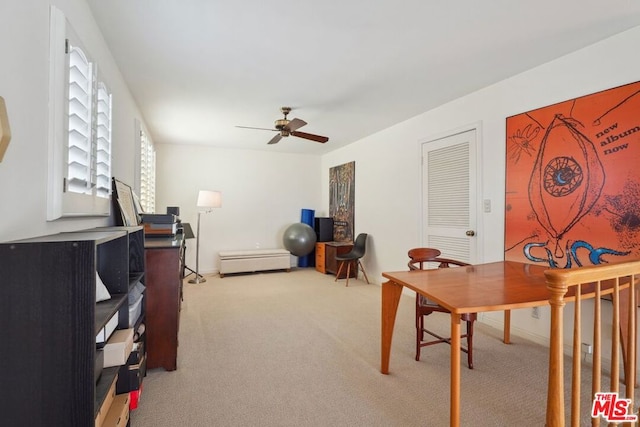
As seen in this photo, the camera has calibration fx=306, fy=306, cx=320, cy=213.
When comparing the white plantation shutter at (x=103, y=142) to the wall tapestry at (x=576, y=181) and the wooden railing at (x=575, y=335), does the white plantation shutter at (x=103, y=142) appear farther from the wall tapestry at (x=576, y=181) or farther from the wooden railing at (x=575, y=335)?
the wall tapestry at (x=576, y=181)

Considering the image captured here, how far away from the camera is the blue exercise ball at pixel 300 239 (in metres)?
6.02

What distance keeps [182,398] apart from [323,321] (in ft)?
5.46

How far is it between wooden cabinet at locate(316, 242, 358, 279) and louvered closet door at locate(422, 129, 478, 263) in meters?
1.74

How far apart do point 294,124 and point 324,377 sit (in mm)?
2543

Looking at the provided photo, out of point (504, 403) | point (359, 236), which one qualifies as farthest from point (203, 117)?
point (504, 403)

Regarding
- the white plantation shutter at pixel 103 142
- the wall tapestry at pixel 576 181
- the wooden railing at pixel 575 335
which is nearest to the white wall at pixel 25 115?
the white plantation shutter at pixel 103 142

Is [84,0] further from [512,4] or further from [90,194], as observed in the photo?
[512,4]

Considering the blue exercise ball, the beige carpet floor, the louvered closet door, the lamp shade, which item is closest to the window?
the beige carpet floor

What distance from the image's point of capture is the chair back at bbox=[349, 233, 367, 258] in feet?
16.7

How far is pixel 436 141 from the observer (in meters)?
3.87

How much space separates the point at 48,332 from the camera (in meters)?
0.89

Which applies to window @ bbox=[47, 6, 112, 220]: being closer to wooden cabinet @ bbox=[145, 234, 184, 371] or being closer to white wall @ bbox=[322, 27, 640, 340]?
wooden cabinet @ bbox=[145, 234, 184, 371]

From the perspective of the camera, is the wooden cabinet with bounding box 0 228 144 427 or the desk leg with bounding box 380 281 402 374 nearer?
the wooden cabinet with bounding box 0 228 144 427

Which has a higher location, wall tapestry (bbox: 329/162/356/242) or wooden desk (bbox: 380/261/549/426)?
wall tapestry (bbox: 329/162/356/242)
